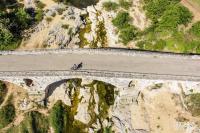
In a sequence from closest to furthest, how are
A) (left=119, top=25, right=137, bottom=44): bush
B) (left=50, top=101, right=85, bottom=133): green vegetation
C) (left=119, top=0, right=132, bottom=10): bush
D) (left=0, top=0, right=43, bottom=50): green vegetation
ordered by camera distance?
1. (left=50, top=101, right=85, bottom=133): green vegetation
2. (left=0, top=0, right=43, bottom=50): green vegetation
3. (left=119, top=25, right=137, bottom=44): bush
4. (left=119, top=0, right=132, bottom=10): bush

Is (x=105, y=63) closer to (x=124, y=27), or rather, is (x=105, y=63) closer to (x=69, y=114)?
(x=69, y=114)

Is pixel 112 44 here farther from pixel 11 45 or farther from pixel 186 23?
pixel 11 45

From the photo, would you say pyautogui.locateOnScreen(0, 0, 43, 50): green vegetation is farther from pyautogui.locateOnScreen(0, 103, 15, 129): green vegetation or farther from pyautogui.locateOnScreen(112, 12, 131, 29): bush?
pyautogui.locateOnScreen(112, 12, 131, 29): bush

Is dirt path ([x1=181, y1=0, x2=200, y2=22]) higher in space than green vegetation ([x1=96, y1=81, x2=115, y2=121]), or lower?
higher

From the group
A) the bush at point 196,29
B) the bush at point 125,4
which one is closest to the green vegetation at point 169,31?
the bush at point 196,29

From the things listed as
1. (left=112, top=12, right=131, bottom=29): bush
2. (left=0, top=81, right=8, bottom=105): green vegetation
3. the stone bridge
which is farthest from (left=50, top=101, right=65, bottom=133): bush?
(left=112, top=12, right=131, bottom=29): bush

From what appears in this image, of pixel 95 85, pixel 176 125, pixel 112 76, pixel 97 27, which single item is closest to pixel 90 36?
pixel 97 27
